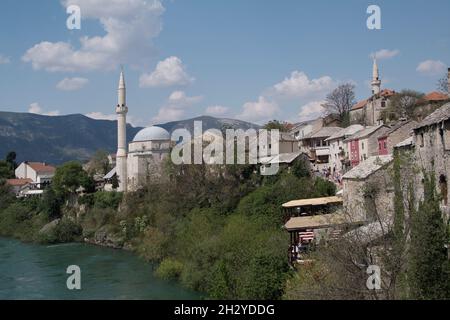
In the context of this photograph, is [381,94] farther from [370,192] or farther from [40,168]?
[40,168]

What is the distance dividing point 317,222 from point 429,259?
37.5 feet

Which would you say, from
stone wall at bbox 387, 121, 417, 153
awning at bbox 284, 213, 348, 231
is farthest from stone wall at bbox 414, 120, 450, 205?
stone wall at bbox 387, 121, 417, 153

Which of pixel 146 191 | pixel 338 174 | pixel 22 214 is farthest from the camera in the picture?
pixel 22 214

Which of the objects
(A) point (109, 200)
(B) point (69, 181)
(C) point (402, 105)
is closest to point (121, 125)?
(B) point (69, 181)

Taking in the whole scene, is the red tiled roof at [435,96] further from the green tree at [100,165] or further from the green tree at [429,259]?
the green tree at [100,165]

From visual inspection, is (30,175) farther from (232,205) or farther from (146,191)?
(232,205)

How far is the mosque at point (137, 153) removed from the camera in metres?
66.1

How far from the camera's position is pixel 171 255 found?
39656mm

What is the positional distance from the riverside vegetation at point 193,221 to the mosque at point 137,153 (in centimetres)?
358

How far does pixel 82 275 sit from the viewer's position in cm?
3822

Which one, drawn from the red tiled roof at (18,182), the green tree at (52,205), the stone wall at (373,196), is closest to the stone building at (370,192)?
the stone wall at (373,196)
